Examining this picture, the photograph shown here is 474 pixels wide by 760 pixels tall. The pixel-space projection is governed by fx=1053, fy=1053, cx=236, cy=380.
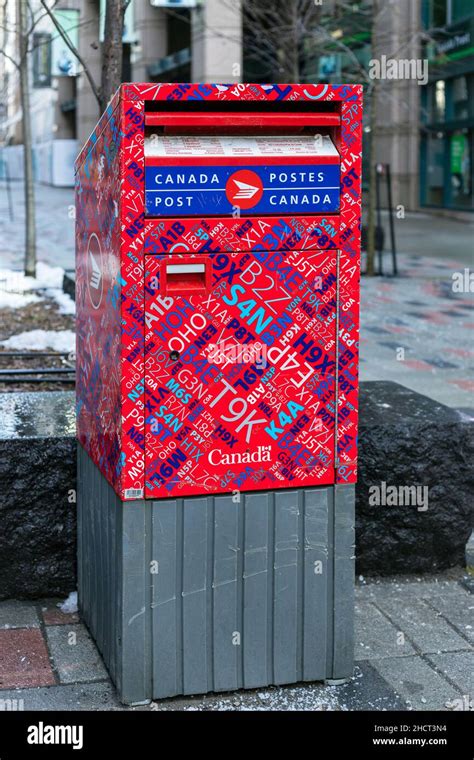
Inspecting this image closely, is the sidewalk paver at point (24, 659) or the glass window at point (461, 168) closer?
the sidewalk paver at point (24, 659)

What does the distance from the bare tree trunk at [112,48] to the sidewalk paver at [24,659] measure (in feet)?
12.8

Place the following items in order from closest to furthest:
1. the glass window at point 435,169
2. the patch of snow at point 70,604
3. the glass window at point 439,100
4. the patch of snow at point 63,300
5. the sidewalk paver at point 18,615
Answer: the sidewalk paver at point 18,615
the patch of snow at point 70,604
the patch of snow at point 63,300
the glass window at point 439,100
the glass window at point 435,169

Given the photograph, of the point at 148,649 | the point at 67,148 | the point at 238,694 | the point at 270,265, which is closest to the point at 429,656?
the point at 238,694

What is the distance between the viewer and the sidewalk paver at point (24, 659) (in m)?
3.74

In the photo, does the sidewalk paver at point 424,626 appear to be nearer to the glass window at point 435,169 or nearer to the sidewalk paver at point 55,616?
the sidewalk paver at point 55,616

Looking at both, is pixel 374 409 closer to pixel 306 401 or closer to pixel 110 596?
pixel 306 401

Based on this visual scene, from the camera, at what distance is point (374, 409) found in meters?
4.89

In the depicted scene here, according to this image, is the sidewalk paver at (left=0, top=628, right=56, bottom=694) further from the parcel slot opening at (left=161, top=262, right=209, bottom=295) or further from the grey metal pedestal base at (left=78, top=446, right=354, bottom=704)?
the parcel slot opening at (left=161, top=262, right=209, bottom=295)

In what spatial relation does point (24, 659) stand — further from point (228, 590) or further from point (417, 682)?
point (417, 682)

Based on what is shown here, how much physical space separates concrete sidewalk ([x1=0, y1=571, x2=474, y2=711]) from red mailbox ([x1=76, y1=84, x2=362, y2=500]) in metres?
0.74

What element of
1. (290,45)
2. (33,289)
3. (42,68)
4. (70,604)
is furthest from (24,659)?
(42,68)

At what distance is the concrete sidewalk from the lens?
361cm

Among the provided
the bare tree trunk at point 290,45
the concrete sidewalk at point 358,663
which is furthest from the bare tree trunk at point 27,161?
the concrete sidewalk at point 358,663

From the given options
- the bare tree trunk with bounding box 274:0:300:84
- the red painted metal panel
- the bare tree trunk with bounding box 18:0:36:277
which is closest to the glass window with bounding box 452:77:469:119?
the bare tree trunk with bounding box 274:0:300:84
